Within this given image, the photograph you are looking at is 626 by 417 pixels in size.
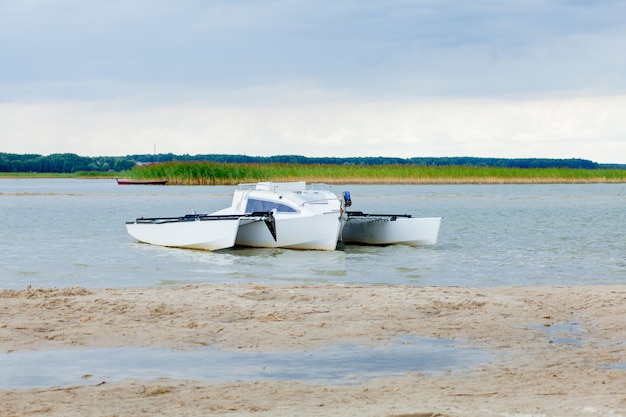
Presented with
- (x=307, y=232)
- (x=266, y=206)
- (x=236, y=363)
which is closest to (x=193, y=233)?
(x=266, y=206)

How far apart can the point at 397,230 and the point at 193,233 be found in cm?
591

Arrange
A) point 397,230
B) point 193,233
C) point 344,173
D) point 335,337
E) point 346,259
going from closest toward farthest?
1. point 335,337
2. point 346,259
3. point 193,233
4. point 397,230
5. point 344,173

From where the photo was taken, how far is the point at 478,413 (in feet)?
25.5

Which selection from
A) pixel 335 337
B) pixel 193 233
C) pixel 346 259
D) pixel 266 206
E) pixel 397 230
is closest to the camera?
pixel 335 337

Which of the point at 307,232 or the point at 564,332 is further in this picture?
the point at 307,232

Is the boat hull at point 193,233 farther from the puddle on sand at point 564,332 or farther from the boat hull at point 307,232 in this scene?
the puddle on sand at point 564,332

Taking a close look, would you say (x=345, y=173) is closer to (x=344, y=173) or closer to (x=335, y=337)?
(x=344, y=173)

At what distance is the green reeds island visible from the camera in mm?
81312

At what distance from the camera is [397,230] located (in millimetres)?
29109

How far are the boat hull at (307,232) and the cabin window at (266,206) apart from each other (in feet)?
1.15

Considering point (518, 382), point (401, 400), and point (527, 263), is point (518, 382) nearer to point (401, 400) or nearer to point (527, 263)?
point (401, 400)

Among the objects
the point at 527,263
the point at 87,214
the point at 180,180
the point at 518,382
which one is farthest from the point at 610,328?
the point at 180,180

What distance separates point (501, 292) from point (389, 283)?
4040mm

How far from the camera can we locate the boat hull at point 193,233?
27344 millimetres
